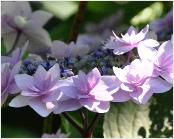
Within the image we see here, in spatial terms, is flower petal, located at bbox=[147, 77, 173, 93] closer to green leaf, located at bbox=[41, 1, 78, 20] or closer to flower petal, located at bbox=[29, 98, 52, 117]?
flower petal, located at bbox=[29, 98, 52, 117]

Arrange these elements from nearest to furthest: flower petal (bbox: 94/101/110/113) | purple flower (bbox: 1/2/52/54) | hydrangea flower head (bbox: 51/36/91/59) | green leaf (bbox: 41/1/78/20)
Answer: flower petal (bbox: 94/101/110/113), hydrangea flower head (bbox: 51/36/91/59), purple flower (bbox: 1/2/52/54), green leaf (bbox: 41/1/78/20)

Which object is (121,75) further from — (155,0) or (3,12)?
(155,0)

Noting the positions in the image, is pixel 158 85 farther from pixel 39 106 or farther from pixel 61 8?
pixel 61 8


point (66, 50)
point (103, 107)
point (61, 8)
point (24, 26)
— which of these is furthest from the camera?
point (61, 8)

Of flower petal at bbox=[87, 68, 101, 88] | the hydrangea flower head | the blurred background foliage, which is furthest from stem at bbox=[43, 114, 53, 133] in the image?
flower petal at bbox=[87, 68, 101, 88]

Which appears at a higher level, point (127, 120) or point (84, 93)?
point (84, 93)

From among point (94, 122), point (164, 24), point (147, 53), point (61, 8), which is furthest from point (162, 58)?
point (61, 8)

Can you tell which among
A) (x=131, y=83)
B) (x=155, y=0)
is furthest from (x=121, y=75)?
(x=155, y=0)
